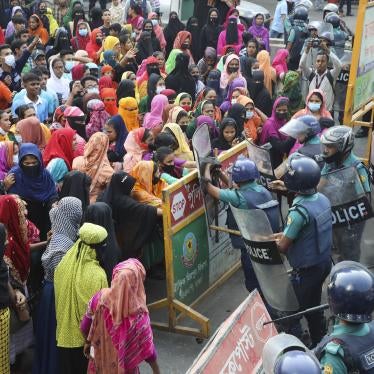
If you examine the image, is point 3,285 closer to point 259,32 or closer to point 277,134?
point 277,134

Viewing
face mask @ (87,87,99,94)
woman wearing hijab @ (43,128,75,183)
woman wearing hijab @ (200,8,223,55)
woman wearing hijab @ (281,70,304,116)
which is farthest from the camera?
woman wearing hijab @ (200,8,223,55)

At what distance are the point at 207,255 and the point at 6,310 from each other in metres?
2.31

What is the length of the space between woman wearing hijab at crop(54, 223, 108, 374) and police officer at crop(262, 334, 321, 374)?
88.5 inches

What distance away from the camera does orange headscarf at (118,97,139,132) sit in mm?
9055

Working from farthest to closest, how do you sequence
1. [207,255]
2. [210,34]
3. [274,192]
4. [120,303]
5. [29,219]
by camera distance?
1. [210,34]
2. [274,192]
3. [207,255]
4. [29,219]
5. [120,303]

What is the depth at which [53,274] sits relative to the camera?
18.1ft

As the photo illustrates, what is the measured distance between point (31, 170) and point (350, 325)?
351cm

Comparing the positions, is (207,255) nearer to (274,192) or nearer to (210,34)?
(274,192)

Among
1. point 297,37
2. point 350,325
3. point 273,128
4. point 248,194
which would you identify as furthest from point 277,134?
point 350,325

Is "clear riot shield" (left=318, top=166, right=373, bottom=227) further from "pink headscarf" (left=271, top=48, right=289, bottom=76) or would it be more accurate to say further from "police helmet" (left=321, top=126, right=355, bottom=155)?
"pink headscarf" (left=271, top=48, right=289, bottom=76)

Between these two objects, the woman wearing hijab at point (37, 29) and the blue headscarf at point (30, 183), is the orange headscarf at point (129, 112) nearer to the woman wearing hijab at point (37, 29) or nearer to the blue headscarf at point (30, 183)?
the blue headscarf at point (30, 183)

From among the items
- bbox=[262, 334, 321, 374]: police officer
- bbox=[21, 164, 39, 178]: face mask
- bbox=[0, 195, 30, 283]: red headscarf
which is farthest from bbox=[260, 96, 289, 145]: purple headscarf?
bbox=[262, 334, 321, 374]: police officer

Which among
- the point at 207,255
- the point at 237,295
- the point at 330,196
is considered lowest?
the point at 237,295


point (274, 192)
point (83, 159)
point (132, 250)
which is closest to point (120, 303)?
point (132, 250)
